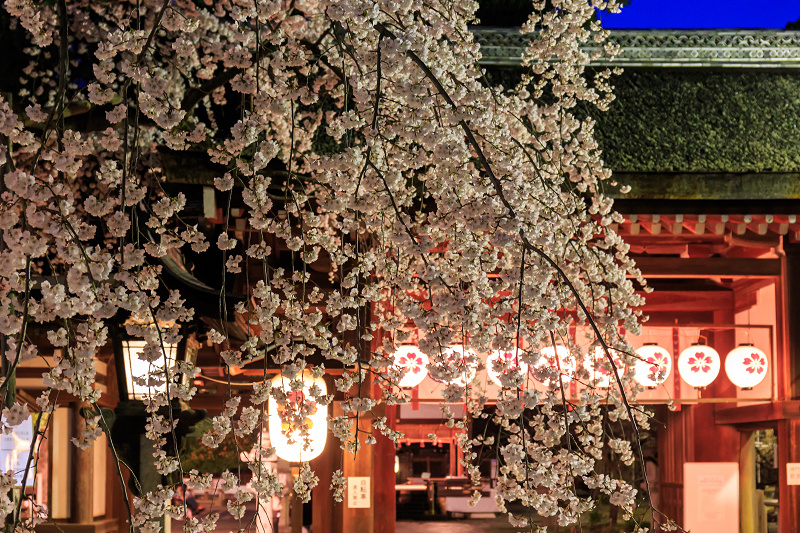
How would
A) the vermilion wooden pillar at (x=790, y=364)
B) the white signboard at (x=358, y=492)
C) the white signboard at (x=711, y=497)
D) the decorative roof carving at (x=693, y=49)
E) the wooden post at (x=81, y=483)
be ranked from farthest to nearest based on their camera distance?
the wooden post at (x=81, y=483)
the decorative roof carving at (x=693, y=49)
the white signboard at (x=711, y=497)
the vermilion wooden pillar at (x=790, y=364)
the white signboard at (x=358, y=492)

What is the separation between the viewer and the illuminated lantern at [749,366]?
7.16 meters

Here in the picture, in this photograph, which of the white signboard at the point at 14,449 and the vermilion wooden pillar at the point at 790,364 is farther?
the white signboard at the point at 14,449

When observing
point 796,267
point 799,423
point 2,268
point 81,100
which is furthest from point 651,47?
point 2,268

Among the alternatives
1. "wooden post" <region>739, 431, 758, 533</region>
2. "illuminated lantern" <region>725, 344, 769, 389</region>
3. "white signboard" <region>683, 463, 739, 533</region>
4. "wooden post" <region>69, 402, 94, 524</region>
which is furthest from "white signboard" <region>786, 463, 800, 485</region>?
"wooden post" <region>69, 402, 94, 524</region>

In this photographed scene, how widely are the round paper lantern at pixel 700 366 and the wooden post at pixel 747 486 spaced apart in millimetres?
1794

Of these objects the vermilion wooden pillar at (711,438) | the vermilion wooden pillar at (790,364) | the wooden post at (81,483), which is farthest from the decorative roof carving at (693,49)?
the wooden post at (81,483)

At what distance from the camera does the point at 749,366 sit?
7.16 meters

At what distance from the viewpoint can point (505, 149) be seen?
3.72 meters

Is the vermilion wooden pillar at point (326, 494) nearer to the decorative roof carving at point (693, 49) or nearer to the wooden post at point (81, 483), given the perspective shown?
the wooden post at point (81, 483)

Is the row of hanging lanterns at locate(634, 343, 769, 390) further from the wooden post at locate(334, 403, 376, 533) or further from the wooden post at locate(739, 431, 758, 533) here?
the wooden post at locate(334, 403, 376, 533)

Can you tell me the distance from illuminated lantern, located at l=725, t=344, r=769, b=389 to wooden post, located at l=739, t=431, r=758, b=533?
1768 mm

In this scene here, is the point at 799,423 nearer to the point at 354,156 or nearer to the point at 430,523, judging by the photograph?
the point at 354,156

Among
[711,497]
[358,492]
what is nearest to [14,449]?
[358,492]

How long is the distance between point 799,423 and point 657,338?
1453mm
